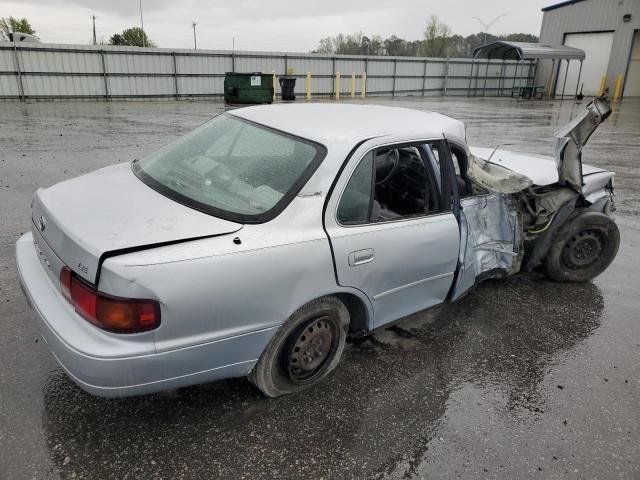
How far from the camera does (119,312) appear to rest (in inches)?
80.0

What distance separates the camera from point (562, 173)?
395 centimetres

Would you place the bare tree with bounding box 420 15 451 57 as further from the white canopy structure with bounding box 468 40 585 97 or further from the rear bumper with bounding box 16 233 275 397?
the rear bumper with bounding box 16 233 275 397

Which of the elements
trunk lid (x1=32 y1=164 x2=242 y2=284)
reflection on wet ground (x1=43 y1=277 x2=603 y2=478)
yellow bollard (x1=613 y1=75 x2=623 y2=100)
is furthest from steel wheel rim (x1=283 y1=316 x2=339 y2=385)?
yellow bollard (x1=613 y1=75 x2=623 y2=100)

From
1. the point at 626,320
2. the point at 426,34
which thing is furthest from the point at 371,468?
the point at 426,34

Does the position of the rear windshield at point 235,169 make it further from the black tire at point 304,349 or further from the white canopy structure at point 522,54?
the white canopy structure at point 522,54

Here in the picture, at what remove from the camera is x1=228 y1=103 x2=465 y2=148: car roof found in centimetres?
281

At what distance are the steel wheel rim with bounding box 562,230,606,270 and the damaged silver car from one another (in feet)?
2.23

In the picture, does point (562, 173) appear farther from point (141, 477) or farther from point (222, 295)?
point (141, 477)

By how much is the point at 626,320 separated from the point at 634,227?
8.90 feet

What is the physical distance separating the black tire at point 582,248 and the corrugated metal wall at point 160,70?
71.7ft

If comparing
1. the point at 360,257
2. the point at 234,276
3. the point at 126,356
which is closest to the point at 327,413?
the point at 360,257

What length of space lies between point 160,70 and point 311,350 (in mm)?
22932

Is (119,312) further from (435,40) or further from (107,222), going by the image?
(435,40)

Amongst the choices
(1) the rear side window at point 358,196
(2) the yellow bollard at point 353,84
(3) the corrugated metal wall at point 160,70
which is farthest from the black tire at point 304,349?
(2) the yellow bollard at point 353,84
